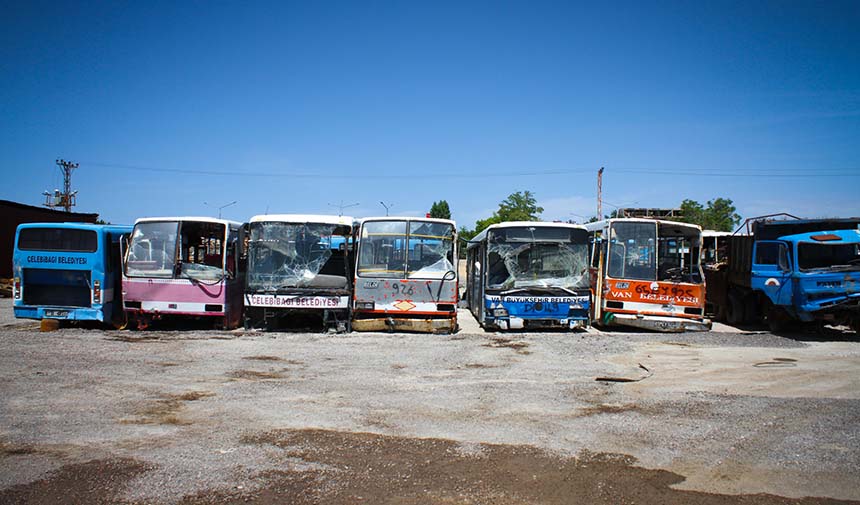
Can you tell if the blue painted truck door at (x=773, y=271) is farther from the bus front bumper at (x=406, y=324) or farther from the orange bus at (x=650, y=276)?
the bus front bumper at (x=406, y=324)

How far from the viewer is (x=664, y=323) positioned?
1404 centimetres

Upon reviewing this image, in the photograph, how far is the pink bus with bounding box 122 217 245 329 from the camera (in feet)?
43.5

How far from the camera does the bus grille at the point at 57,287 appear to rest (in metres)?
13.4

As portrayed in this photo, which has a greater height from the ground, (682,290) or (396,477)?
(682,290)

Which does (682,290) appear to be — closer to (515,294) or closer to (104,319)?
(515,294)

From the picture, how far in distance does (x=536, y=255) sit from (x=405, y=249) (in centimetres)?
318

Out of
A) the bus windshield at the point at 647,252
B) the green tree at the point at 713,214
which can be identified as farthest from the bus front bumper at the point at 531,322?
the green tree at the point at 713,214

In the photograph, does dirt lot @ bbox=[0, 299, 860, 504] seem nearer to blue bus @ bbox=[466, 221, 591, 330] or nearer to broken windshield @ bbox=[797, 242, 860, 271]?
blue bus @ bbox=[466, 221, 591, 330]

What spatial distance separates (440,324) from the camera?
13.6m

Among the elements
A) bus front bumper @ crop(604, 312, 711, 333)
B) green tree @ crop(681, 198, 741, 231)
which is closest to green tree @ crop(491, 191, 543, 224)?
green tree @ crop(681, 198, 741, 231)

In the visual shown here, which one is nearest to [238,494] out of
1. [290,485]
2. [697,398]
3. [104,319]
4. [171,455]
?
[290,485]

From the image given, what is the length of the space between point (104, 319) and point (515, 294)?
31.3 ft

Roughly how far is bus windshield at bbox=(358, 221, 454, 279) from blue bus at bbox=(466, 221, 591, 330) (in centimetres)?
118

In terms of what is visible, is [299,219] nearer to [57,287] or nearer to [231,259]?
[231,259]
